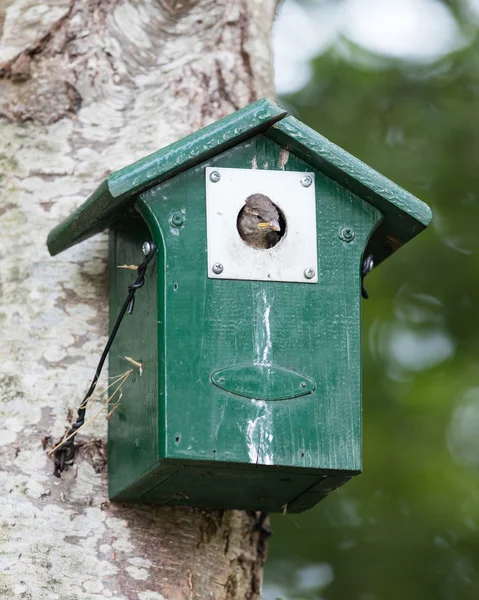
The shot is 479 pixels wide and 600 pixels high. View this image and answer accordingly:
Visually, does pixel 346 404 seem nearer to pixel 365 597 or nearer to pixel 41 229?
pixel 41 229

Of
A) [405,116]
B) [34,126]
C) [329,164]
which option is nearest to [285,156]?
[329,164]

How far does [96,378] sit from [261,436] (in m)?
0.50

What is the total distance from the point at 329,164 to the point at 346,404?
589 millimetres

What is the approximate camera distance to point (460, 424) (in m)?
5.39

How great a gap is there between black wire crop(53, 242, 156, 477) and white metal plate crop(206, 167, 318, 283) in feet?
0.56

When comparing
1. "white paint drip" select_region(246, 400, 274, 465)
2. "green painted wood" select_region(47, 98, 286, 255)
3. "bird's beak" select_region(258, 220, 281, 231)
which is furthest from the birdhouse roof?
"white paint drip" select_region(246, 400, 274, 465)

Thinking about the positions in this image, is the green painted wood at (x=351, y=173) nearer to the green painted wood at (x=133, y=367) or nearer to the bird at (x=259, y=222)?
the bird at (x=259, y=222)

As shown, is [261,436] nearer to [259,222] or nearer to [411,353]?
[259,222]

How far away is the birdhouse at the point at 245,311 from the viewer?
263cm

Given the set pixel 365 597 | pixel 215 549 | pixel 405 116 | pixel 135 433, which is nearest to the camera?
pixel 135 433

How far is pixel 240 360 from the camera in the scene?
2666mm

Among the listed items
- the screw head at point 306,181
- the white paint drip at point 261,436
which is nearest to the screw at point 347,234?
the screw head at point 306,181

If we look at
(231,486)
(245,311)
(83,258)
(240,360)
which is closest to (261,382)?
(240,360)

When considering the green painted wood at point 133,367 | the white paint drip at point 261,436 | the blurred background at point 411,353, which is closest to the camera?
the white paint drip at point 261,436
